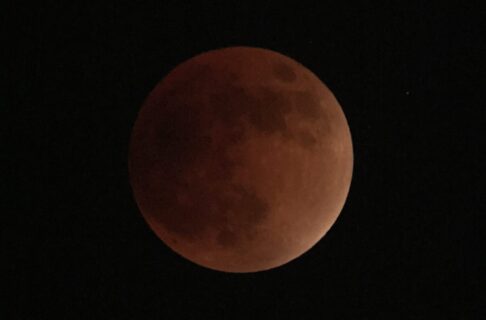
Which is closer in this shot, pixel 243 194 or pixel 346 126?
pixel 243 194

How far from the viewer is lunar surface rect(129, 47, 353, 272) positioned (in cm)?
482

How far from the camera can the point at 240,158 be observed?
477cm

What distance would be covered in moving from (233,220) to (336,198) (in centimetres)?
112

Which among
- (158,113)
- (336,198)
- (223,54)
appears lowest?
(336,198)

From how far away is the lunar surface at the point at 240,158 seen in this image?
482cm

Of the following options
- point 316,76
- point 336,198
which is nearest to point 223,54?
point 316,76

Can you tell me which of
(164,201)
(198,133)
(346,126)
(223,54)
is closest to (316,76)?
(346,126)

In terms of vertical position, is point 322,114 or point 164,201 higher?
point 322,114

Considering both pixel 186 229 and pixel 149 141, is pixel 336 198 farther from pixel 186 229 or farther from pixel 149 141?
pixel 149 141

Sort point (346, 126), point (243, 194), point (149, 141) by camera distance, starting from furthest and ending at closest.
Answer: point (346, 126) → point (149, 141) → point (243, 194)

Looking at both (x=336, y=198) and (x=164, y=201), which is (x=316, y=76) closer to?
(x=336, y=198)

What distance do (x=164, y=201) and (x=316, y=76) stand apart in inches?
81.0

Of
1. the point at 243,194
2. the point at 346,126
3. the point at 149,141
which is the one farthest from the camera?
the point at 346,126

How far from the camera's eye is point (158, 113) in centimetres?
521
